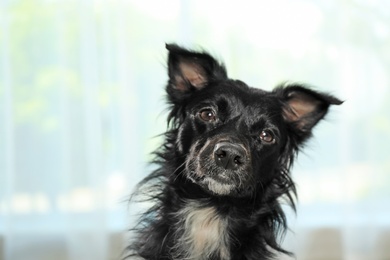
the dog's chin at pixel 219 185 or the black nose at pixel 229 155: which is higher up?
the black nose at pixel 229 155

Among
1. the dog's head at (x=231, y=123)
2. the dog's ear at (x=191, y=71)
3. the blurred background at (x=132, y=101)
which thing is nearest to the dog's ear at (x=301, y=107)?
the dog's head at (x=231, y=123)

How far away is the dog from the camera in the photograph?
8.31 feet

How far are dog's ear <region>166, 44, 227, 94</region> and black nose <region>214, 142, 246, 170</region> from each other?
1.39 ft

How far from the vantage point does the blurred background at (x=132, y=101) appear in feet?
12.6

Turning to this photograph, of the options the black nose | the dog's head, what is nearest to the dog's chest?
the dog's head

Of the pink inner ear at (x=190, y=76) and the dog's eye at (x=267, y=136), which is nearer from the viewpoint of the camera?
the dog's eye at (x=267, y=136)

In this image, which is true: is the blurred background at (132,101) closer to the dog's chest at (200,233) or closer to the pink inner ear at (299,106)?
the pink inner ear at (299,106)

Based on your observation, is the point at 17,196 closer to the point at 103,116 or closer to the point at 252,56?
the point at 103,116

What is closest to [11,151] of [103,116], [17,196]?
[17,196]

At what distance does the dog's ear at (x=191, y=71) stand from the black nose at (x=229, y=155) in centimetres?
43

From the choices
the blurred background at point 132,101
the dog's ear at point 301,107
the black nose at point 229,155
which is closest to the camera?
the black nose at point 229,155

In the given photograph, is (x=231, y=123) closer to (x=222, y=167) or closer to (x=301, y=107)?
(x=222, y=167)

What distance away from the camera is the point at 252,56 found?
3.95m

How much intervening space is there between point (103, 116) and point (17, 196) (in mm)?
714
